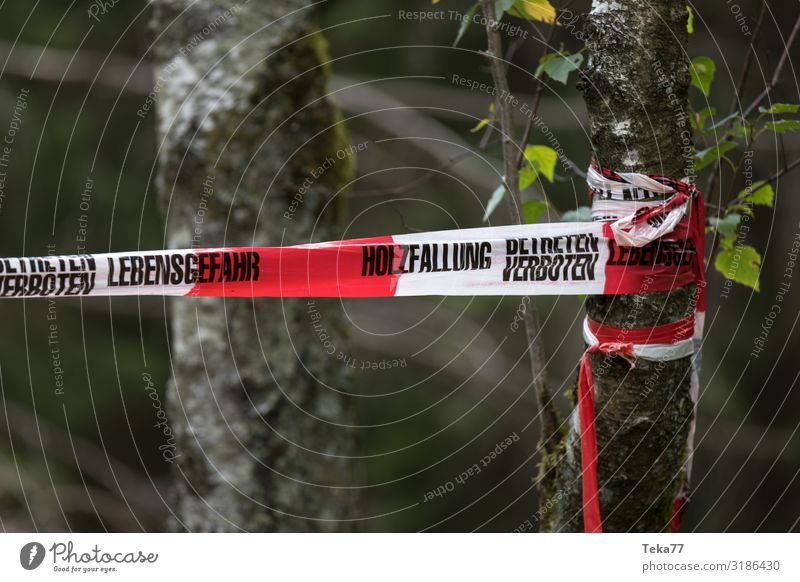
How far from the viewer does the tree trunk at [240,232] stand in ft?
5.37

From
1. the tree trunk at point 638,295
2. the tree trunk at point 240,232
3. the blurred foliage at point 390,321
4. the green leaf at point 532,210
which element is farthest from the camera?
the blurred foliage at point 390,321

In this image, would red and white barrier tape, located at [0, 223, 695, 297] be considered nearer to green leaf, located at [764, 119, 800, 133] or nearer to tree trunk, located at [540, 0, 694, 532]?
tree trunk, located at [540, 0, 694, 532]

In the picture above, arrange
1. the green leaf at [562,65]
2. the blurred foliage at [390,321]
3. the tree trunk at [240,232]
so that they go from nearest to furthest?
the green leaf at [562,65], the tree trunk at [240,232], the blurred foliage at [390,321]

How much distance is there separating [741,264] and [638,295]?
0.94 feet

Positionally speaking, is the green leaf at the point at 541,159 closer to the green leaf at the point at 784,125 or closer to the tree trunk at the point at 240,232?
the green leaf at the point at 784,125

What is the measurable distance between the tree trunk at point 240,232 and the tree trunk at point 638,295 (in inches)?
28.9

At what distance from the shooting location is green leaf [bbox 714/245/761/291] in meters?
1.22

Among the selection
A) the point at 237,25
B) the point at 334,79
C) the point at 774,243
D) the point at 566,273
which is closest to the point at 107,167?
the point at 334,79

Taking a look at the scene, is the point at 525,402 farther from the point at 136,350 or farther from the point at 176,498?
the point at 176,498

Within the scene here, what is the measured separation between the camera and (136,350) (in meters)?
4.83

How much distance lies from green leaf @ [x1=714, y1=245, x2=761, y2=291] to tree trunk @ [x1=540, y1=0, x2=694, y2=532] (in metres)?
0.21

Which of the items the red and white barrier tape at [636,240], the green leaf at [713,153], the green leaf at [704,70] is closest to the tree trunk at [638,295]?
the red and white barrier tape at [636,240]

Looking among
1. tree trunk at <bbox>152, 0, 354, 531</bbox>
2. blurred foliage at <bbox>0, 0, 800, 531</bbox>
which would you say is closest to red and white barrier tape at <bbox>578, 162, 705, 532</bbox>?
tree trunk at <bbox>152, 0, 354, 531</bbox>

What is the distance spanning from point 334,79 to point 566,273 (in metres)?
3.40
